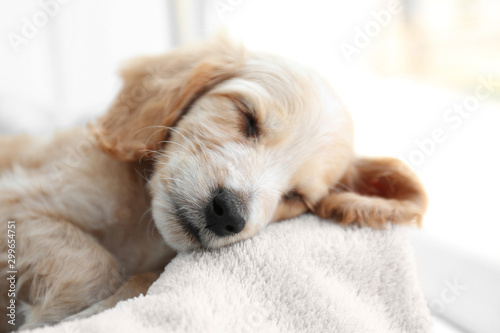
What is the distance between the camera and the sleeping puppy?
1468 mm

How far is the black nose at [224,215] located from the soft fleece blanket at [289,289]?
0.23ft

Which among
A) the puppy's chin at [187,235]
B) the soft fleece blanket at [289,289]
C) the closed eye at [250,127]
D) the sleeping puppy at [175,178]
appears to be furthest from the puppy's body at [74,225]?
the closed eye at [250,127]

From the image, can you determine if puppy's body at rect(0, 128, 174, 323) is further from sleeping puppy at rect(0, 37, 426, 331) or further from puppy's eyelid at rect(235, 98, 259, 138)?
puppy's eyelid at rect(235, 98, 259, 138)

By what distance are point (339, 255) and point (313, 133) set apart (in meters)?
0.50

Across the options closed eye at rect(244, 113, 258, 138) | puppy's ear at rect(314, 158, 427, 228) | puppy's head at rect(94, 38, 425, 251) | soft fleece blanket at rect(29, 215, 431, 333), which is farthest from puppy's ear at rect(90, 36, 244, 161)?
puppy's ear at rect(314, 158, 427, 228)

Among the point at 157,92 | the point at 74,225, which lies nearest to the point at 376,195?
the point at 157,92

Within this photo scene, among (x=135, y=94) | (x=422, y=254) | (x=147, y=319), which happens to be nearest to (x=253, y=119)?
(x=135, y=94)

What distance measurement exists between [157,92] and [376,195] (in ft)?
3.77

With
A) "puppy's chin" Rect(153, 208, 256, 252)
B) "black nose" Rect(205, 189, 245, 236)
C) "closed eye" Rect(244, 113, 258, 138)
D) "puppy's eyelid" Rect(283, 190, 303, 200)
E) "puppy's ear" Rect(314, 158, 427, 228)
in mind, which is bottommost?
"puppy's ear" Rect(314, 158, 427, 228)

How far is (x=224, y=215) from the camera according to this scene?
139 cm

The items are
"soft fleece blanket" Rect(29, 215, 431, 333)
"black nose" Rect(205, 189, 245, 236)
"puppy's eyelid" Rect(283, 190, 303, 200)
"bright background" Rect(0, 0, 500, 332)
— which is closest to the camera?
"soft fleece blanket" Rect(29, 215, 431, 333)

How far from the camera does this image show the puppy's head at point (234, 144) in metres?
1.47

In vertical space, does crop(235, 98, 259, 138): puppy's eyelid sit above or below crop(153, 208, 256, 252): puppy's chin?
above

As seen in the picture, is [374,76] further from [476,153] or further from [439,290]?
[439,290]
